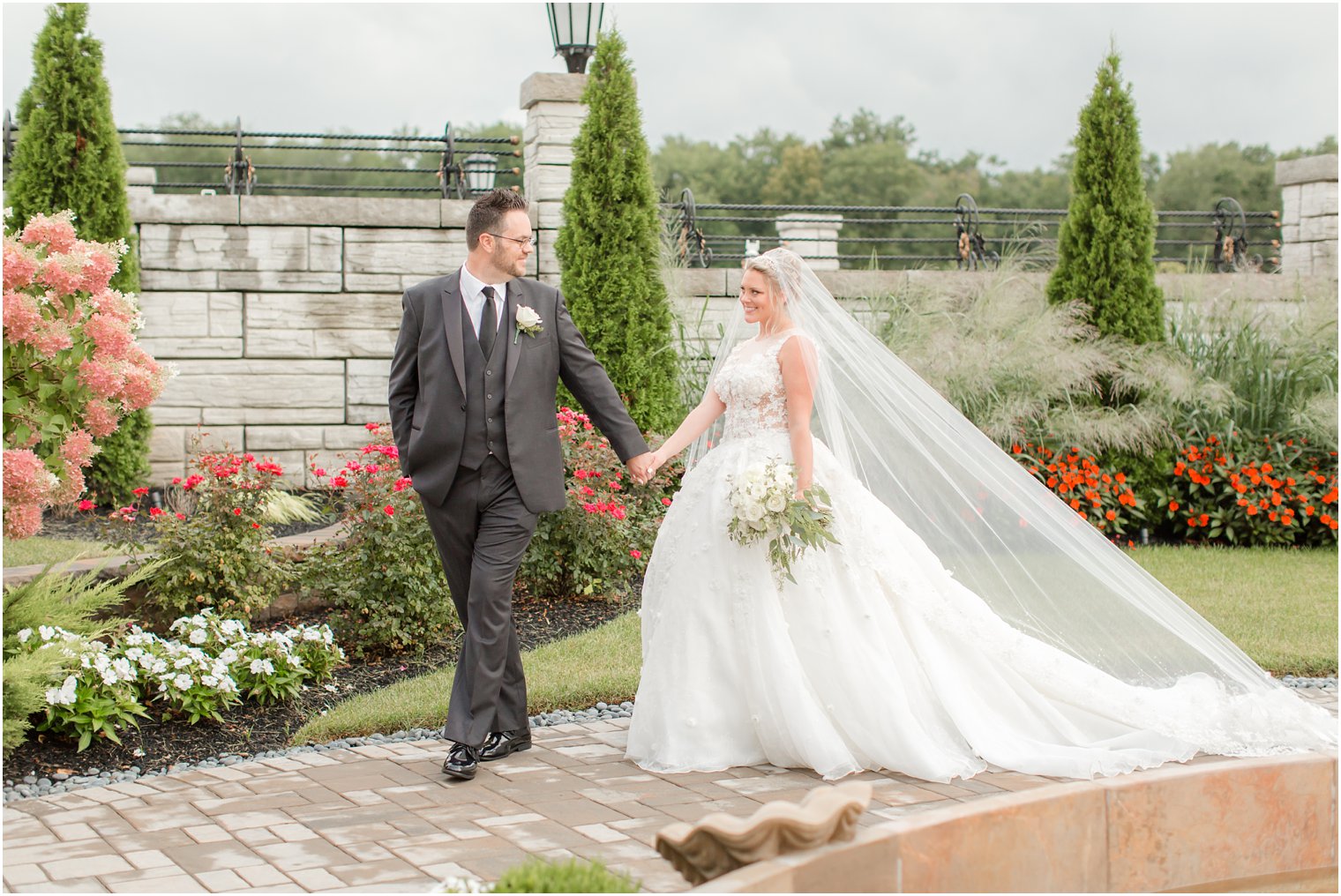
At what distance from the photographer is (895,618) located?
15.1 ft

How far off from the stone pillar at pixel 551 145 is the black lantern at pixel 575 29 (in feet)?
1.19

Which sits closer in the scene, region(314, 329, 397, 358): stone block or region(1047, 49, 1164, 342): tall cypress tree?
region(314, 329, 397, 358): stone block

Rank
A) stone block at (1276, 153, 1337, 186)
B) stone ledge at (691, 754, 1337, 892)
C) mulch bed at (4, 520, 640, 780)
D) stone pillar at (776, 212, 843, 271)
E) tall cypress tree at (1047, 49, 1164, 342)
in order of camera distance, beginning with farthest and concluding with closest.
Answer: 1. stone pillar at (776, 212, 843, 271)
2. stone block at (1276, 153, 1337, 186)
3. tall cypress tree at (1047, 49, 1164, 342)
4. mulch bed at (4, 520, 640, 780)
5. stone ledge at (691, 754, 1337, 892)

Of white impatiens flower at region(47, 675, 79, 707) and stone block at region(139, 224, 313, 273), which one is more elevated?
stone block at region(139, 224, 313, 273)

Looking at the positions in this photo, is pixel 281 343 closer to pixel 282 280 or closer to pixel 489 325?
pixel 282 280

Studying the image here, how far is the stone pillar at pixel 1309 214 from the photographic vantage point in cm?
1251

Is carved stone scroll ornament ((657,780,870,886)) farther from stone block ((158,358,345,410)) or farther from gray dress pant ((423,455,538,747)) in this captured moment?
stone block ((158,358,345,410))

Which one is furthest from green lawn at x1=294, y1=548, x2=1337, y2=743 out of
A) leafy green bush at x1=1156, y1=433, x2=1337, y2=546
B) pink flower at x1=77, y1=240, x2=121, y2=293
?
pink flower at x1=77, y1=240, x2=121, y2=293

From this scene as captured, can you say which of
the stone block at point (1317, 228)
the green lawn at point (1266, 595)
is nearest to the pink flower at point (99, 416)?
the green lawn at point (1266, 595)

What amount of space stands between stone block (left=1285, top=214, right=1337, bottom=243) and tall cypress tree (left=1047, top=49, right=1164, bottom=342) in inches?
122

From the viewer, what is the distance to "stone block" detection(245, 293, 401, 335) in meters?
9.98

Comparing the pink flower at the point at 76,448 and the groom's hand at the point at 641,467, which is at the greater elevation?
the pink flower at the point at 76,448

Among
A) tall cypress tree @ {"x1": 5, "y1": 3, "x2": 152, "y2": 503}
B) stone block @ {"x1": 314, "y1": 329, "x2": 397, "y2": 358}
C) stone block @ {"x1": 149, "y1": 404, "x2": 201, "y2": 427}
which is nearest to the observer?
tall cypress tree @ {"x1": 5, "y1": 3, "x2": 152, "y2": 503}

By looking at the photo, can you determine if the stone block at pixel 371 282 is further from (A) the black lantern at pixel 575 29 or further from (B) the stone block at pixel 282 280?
(A) the black lantern at pixel 575 29
